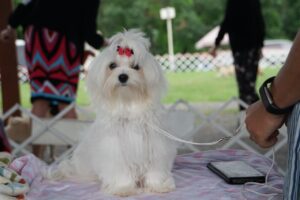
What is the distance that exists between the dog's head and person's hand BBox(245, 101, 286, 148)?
439 millimetres

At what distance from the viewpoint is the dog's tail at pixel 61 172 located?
1833mm

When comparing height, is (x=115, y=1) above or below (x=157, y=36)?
above

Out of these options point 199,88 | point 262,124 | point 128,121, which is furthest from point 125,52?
point 199,88

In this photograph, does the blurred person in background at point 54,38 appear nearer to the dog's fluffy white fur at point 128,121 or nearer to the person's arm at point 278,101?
the dog's fluffy white fur at point 128,121

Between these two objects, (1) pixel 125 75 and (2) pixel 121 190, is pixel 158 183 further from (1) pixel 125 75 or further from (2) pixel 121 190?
(1) pixel 125 75

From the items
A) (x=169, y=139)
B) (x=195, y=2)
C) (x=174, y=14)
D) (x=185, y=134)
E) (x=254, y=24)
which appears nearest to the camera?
(x=169, y=139)

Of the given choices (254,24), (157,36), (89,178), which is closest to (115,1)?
(157,36)

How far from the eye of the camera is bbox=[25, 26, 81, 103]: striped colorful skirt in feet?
10.4

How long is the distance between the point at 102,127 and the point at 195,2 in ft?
60.3

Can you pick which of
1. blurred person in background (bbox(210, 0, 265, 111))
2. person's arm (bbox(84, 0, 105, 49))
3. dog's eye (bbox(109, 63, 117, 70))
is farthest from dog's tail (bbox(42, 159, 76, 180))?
blurred person in background (bbox(210, 0, 265, 111))

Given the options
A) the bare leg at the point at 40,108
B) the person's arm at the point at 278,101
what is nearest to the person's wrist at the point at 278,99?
the person's arm at the point at 278,101

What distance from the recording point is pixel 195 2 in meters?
19.6

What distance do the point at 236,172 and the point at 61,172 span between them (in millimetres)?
622

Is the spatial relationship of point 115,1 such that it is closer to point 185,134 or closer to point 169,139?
point 185,134
